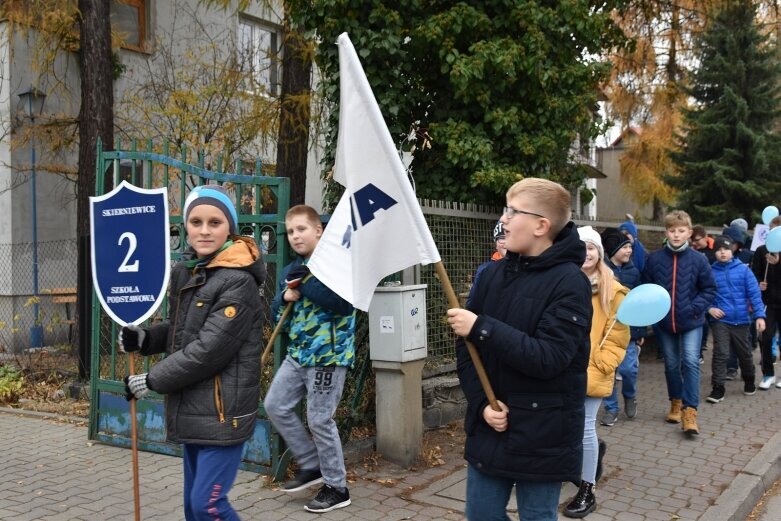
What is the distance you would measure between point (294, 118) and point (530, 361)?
27.1ft

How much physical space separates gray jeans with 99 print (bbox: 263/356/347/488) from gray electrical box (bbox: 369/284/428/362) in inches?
32.2

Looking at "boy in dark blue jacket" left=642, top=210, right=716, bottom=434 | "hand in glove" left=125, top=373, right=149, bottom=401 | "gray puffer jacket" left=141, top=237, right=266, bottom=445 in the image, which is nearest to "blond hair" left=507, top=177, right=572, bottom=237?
"gray puffer jacket" left=141, top=237, right=266, bottom=445

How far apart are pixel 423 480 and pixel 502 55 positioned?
4374 millimetres

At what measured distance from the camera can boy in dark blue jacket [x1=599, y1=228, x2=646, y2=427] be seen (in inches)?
280

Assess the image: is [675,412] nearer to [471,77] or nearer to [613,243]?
[613,243]

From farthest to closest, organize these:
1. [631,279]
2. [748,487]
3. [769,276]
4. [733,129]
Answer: [733,129] < [769,276] < [631,279] < [748,487]

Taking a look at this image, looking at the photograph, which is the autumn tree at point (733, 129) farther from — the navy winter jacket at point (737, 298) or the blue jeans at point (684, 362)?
the blue jeans at point (684, 362)

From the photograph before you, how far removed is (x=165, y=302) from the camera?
228 inches

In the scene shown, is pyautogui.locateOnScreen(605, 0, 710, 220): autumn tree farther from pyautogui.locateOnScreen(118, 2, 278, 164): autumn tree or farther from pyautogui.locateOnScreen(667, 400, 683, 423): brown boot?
pyautogui.locateOnScreen(118, 2, 278, 164): autumn tree

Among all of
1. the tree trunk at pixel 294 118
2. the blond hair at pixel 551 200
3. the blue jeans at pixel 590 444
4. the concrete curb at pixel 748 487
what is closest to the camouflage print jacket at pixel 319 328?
the blue jeans at pixel 590 444

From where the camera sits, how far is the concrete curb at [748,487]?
482cm

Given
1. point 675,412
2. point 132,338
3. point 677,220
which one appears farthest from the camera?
point 675,412

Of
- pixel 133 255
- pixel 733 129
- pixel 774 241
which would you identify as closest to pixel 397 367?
pixel 133 255

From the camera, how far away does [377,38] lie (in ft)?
25.3
